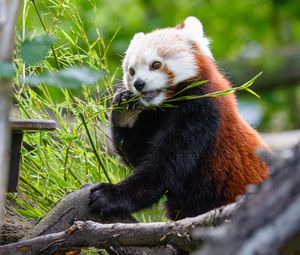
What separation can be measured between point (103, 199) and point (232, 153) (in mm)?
589

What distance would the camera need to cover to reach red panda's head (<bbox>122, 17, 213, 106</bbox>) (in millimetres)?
3313

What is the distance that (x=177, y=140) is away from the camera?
3186 millimetres

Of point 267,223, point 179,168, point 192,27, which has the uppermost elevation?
point 192,27

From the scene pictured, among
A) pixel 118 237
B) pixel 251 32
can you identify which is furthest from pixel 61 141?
pixel 251 32

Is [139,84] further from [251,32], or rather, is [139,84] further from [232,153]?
[251,32]

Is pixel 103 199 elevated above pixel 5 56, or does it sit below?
below

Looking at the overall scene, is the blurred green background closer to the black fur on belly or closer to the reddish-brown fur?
the reddish-brown fur

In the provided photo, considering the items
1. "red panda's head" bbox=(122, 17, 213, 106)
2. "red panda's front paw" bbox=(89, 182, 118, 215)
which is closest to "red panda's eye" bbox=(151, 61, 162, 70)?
"red panda's head" bbox=(122, 17, 213, 106)

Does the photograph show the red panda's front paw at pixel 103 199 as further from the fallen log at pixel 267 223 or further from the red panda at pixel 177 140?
the fallen log at pixel 267 223

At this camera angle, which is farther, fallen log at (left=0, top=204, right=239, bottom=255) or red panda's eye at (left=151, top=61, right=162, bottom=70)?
red panda's eye at (left=151, top=61, right=162, bottom=70)

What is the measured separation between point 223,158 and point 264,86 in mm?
5708

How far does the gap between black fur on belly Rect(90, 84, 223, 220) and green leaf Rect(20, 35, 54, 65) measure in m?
1.40

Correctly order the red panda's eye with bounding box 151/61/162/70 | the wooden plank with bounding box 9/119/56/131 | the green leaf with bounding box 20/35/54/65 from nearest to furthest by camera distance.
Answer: the green leaf with bounding box 20/35/54/65 < the wooden plank with bounding box 9/119/56/131 < the red panda's eye with bounding box 151/61/162/70

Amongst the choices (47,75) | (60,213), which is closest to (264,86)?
(60,213)
